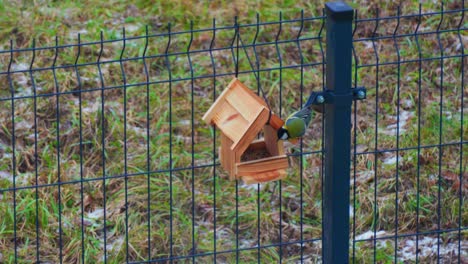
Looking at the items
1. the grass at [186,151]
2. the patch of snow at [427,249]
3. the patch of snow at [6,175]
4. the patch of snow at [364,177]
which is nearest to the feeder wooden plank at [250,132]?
the grass at [186,151]

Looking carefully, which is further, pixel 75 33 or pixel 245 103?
pixel 75 33

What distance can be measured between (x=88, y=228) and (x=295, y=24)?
8.81ft

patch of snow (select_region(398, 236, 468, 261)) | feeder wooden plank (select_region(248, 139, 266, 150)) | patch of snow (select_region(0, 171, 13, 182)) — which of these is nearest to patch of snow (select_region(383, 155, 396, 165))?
patch of snow (select_region(398, 236, 468, 261))

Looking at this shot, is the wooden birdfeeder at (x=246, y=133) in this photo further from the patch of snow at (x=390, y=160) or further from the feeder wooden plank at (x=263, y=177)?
the patch of snow at (x=390, y=160)

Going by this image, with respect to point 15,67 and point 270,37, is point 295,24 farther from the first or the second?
point 15,67

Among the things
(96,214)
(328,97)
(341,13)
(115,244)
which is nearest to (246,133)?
(328,97)

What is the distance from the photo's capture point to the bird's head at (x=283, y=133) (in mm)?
4238

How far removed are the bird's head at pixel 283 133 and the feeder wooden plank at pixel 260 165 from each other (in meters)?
0.07

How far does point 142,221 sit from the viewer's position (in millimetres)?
5875

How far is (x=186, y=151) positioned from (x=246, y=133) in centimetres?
238

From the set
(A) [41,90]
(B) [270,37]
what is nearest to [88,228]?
(A) [41,90]

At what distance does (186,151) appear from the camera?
258 inches

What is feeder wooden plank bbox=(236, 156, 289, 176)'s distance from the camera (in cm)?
422

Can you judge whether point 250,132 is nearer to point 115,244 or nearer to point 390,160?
point 115,244
